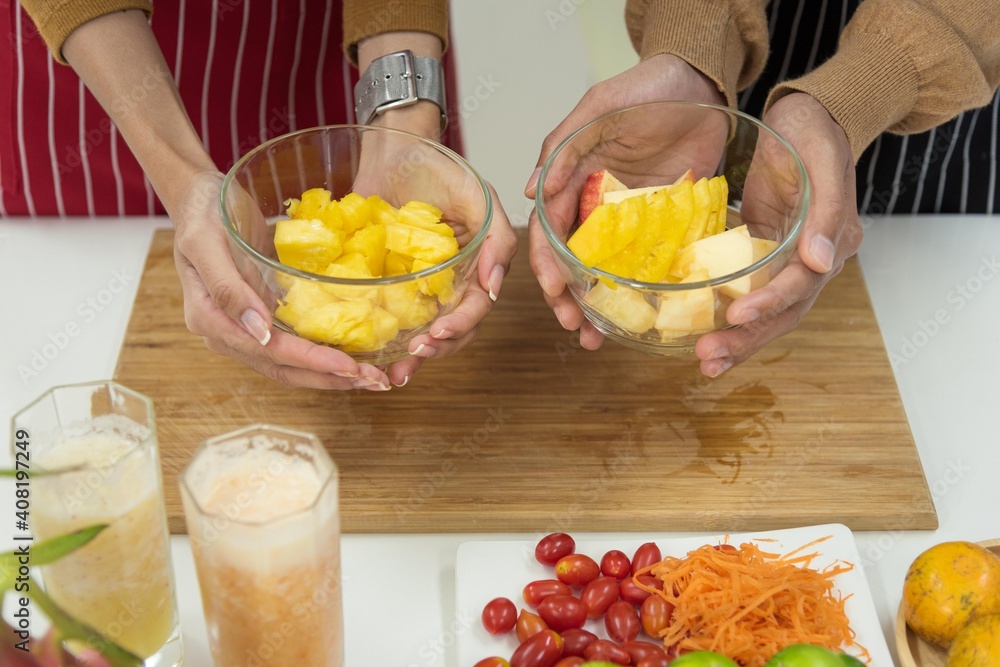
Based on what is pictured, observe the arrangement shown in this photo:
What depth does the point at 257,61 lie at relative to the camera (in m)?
2.00

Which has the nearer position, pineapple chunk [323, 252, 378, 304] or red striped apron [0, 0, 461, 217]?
pineapple chunk [323, 252, 378, 304]

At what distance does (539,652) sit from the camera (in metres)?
1.23

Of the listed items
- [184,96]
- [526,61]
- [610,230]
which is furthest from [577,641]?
[526,61]

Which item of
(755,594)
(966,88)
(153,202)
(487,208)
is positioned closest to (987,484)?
(755,594)

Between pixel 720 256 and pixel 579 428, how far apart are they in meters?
0.43

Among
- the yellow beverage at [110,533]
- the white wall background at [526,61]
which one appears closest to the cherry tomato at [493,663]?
the yellow beverage at [110,533]

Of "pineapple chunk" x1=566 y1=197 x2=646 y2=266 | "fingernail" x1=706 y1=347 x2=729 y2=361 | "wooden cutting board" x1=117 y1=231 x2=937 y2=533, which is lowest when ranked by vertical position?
"wooden cutting board" x1=117 y1=231 x2=937 y2=533

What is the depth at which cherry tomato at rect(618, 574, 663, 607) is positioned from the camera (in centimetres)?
133

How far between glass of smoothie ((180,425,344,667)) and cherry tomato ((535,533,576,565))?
41 centimetres

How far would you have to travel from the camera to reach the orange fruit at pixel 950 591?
1.21 meters

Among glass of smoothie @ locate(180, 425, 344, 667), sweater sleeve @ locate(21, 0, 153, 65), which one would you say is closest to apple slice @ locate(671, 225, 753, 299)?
glass of smoothie @ locate(180, 425, 344, 667)

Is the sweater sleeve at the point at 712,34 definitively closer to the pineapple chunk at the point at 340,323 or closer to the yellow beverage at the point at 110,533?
the pineapple chunk at the point at 340,323

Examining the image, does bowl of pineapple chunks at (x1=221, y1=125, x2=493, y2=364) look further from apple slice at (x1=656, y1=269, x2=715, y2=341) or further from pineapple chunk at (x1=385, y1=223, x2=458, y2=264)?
apple slice at (x1=656, y1=269, x2=715, y2=341)

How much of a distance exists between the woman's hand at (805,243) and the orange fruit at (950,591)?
38 cm
